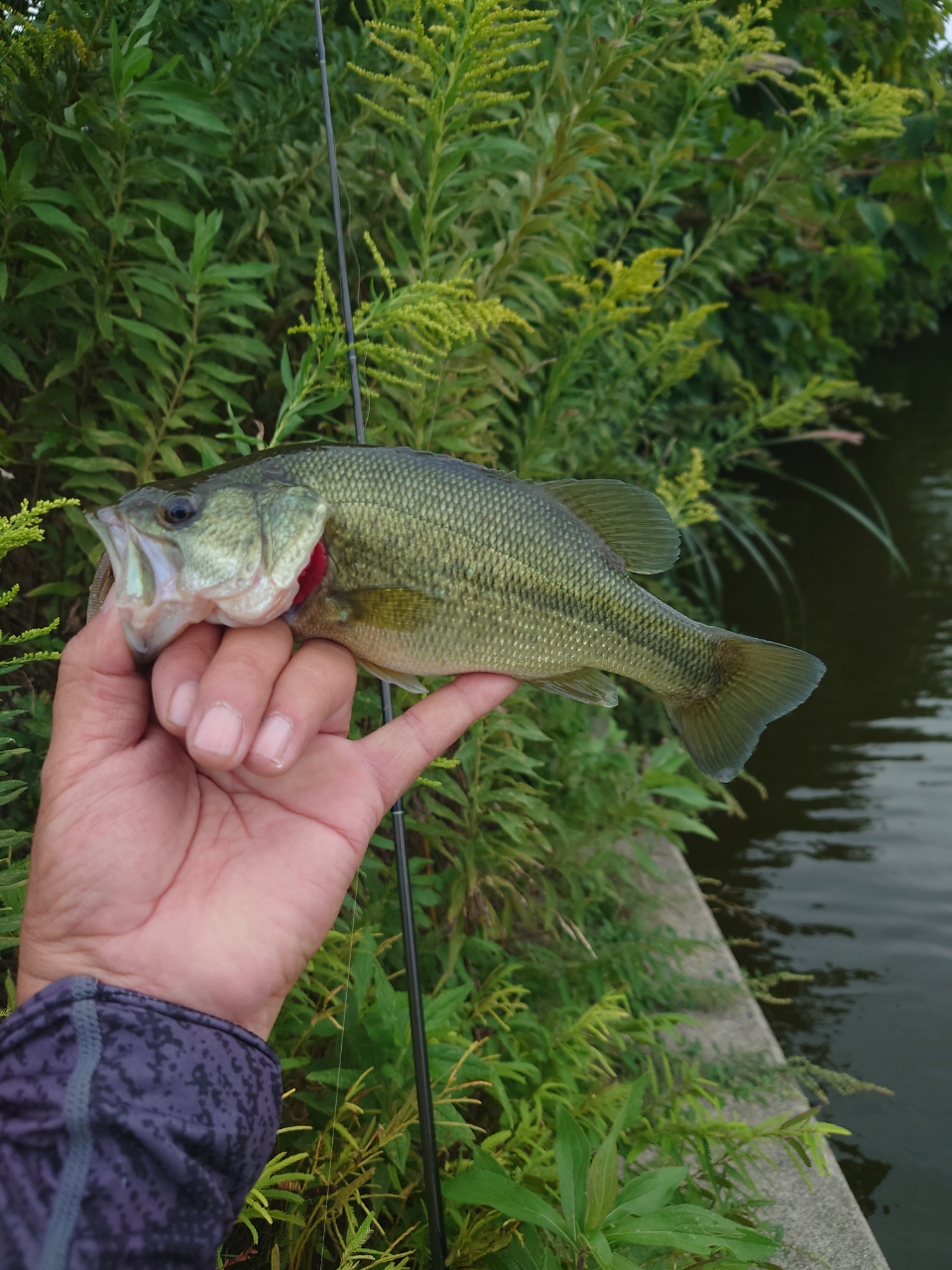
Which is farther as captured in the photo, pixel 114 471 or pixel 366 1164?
pixel 114 471

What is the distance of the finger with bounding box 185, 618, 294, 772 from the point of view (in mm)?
1332

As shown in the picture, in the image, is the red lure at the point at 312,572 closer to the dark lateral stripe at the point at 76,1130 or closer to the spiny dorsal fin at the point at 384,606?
the spiny dorsal fin at the point at 384,606

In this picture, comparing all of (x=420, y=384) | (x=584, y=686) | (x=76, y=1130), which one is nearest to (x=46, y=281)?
(x=420, y=384)

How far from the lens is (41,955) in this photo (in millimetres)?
1403

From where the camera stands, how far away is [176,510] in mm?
1529

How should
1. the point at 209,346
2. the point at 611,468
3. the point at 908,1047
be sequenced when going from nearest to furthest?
the point at 209,346, the point at 908,1047, the point at 611,468

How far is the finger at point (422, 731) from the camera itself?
5.56 ft

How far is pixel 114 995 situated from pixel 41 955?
0.20 m

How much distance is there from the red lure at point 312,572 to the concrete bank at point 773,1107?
6.79 feet

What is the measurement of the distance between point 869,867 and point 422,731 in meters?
4.35

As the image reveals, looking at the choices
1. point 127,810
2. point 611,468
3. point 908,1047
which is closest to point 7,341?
point 127,810

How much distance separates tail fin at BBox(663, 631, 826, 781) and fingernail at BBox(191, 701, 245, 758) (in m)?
1.14

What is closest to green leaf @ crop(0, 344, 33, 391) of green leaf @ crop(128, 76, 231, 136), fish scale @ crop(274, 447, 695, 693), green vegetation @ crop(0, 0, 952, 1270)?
green vegetation @ crop(0, 0, 952, 1270)

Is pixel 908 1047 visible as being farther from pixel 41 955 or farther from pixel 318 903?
pixel 41 955
